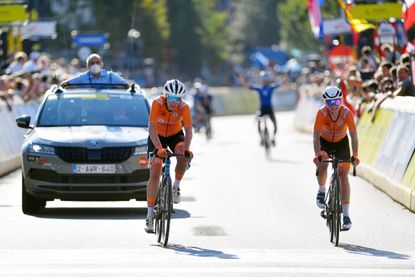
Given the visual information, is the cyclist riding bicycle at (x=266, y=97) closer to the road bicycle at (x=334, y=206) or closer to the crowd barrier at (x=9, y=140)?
the crowd barrier at (x=9, y=140)

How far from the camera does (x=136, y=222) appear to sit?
16.8m

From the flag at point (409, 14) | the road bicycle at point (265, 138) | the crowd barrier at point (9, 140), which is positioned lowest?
the road bicycle at point (265, 138)

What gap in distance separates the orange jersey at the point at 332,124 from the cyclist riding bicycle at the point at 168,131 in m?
1.31

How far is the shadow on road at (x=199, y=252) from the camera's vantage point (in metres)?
13.2

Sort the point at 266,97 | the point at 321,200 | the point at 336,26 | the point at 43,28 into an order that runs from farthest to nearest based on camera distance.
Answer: the point at 43,28 < the point at 336,26 < the point at 266,97 < the point at 321,200

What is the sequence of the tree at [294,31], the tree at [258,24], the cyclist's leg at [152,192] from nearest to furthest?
the cyclist's leg at [152,192] < the tree at [294,31] < the tree at [258,24]

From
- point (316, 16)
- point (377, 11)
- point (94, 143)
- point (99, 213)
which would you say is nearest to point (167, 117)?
point (94, 143)

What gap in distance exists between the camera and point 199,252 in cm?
1365

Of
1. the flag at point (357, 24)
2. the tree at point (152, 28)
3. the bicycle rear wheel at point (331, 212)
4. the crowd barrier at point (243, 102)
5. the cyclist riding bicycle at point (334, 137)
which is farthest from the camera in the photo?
the tree at point (152, 28)

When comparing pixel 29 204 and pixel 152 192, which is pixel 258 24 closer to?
pixel 29 204

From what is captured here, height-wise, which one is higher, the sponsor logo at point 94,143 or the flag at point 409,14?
the flag at point 409,14

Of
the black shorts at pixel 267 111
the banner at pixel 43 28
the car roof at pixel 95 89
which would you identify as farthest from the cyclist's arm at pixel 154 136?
the banner at pixel 43 28

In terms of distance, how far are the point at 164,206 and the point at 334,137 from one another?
200 cm

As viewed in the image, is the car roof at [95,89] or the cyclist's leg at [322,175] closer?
the cyclist's leg at [322,175]
